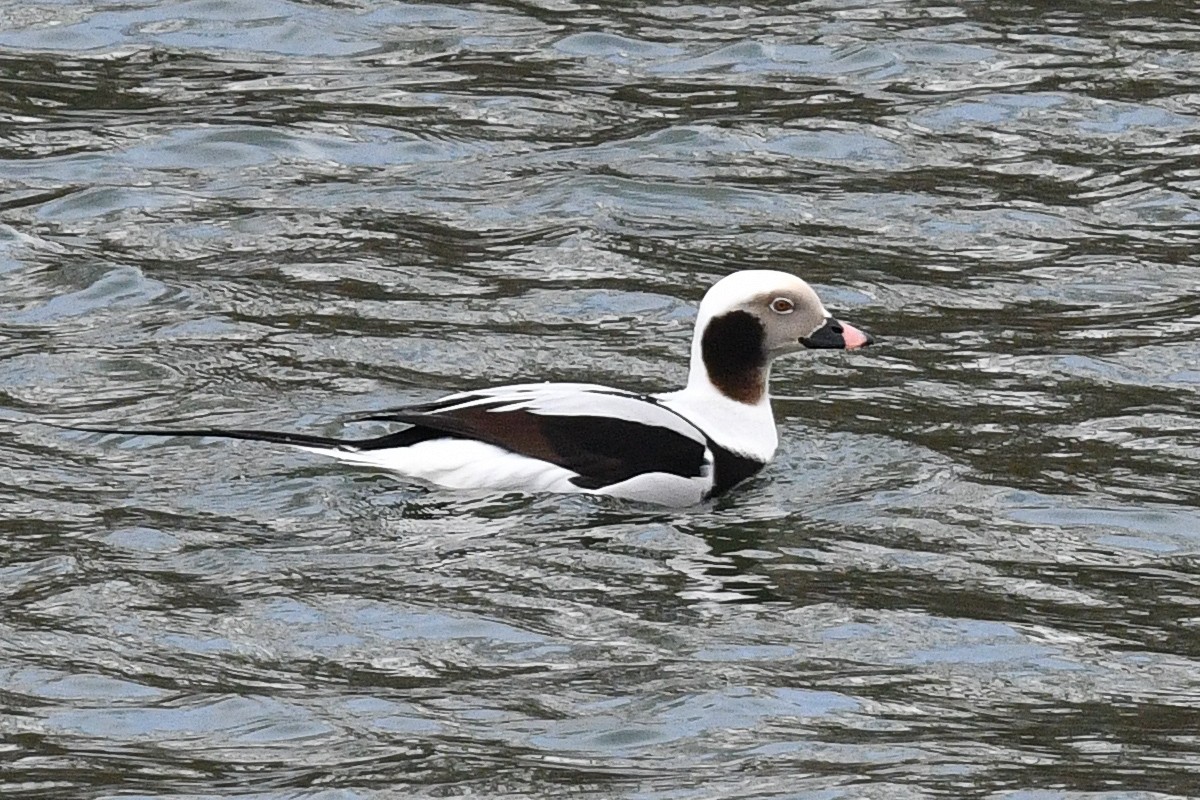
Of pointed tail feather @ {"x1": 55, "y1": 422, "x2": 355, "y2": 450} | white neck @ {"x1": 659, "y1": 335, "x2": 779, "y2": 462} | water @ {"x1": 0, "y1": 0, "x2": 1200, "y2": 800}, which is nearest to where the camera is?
water @ {"x1": 0, "y1": 0, "x2": 1200, "y2": 800}

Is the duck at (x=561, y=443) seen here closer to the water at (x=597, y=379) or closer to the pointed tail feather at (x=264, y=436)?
the pointed tail feather at (x=264, y=436)

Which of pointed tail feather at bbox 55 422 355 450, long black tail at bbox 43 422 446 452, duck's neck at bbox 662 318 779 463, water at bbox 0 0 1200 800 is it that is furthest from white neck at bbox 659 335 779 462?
pointed tail feather at bbox 55 422 355 450

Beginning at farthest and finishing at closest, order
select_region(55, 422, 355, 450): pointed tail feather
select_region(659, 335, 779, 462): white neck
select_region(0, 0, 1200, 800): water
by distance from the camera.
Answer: select_region(659, 335, 779, 462): white neck, select_region(55, 422, 355, 450): pointed tail feather, select_region(0, 0, 1200, 800): water

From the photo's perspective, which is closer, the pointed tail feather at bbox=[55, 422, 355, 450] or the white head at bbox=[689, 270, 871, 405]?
the pointed tail feather at bbox=[55, 422, 355, 450]

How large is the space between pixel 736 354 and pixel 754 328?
0.10 m

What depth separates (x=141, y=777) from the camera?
554 cm

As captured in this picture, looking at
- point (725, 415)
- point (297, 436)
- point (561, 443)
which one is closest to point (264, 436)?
point (297, 436)

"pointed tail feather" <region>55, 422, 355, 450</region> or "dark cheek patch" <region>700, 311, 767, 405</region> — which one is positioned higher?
"dark cheek patch" <region>700, 311, 767, 405</region>

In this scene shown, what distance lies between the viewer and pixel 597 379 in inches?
358

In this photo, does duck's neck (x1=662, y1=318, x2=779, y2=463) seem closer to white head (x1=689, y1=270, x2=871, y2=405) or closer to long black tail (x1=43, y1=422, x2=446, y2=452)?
white head (x1=689, y1=270, x2=871, y2=405)

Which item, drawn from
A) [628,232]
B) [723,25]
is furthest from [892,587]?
[723,25]

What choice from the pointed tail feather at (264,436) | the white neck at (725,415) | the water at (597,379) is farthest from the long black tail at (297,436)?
the white neck at (725,415)

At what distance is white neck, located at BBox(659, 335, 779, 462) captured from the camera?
8.17 m

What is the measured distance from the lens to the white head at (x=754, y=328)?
8.24 meters
